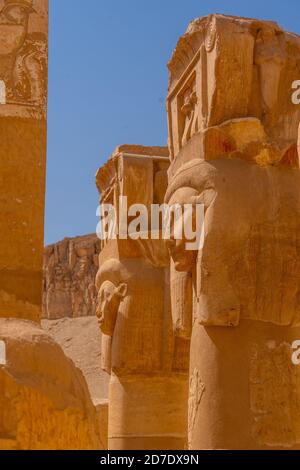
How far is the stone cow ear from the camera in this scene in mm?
7512

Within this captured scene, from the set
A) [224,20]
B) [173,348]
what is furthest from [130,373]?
[224,20]

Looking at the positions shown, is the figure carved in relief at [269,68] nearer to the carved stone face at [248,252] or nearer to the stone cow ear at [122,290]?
the carved stone face at [248,252]

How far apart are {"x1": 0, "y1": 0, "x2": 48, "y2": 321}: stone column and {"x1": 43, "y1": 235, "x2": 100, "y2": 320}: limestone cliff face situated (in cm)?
3312

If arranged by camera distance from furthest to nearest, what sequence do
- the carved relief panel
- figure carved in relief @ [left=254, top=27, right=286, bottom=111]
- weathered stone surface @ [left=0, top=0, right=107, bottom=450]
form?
figure carved in relief @ [left=254, top=27, right=286, bottom=111]
the carved relief panel
weathered stone surface @ [left=0, top=0, right=107, bottom=450]

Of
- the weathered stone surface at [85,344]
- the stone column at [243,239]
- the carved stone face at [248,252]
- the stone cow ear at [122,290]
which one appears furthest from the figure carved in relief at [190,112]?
the weathered stone surface at [85,344]

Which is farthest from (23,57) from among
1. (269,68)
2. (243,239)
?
(269,68)

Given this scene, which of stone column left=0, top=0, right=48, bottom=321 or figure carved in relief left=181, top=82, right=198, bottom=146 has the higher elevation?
figure carved in relief left=181, top=82, right=198, bottom=146

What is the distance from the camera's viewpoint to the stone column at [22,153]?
3.68 metres

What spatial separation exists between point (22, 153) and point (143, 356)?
3933 millimetres

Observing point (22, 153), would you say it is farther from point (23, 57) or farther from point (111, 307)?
point (111, 307)

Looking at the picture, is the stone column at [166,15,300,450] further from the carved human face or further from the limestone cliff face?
the limestone cliff face

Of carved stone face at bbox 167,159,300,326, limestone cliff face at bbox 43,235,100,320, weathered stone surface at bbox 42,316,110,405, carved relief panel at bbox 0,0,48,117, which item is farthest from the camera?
limestone cliff face at bbox 43,235,100,320

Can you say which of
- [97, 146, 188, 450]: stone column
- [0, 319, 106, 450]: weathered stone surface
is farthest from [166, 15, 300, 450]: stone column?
[0, 319, 106, 450]: weathered stone surface
